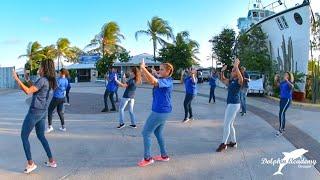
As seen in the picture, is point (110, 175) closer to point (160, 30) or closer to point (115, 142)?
point (115, 142)

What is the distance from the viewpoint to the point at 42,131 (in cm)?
658

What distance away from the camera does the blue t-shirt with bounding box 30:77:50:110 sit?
6316mm

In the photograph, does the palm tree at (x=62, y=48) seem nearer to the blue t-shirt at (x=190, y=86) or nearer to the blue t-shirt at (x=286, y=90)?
the blue t-shirt at (x=190, y=86)

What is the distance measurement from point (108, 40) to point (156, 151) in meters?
45.4

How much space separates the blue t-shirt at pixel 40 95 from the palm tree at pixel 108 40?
44811mm

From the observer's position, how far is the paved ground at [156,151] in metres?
6.36

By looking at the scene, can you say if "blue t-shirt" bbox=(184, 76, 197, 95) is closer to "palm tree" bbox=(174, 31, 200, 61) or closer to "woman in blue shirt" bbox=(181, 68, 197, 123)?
"woman in blue shirt" bbox=(181, 68, 197, 123)

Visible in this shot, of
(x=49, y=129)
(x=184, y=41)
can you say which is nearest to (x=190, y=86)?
(x=49, y=129)

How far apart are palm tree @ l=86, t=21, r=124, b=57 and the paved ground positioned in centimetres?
3987

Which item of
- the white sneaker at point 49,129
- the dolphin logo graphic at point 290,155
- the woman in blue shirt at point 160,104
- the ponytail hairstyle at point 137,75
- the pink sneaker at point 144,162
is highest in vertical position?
the ponytail hairstyle at point 137,75

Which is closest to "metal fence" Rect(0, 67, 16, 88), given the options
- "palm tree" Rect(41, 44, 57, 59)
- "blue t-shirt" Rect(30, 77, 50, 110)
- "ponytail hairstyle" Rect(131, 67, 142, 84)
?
"palm tree" Rect(41, 44, 57, 59)

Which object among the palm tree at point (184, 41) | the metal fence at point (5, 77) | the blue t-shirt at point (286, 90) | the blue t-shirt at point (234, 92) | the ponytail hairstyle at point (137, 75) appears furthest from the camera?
the palm tree at point (184, 41)

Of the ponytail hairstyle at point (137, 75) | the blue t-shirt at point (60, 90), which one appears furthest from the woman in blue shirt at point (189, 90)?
the blue t-shirt at point (60, 90)

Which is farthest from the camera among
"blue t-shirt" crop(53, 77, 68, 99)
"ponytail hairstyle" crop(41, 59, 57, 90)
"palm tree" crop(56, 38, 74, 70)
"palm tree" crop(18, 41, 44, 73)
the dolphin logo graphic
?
"palm tree" crop(56, 38, 74, 70)
